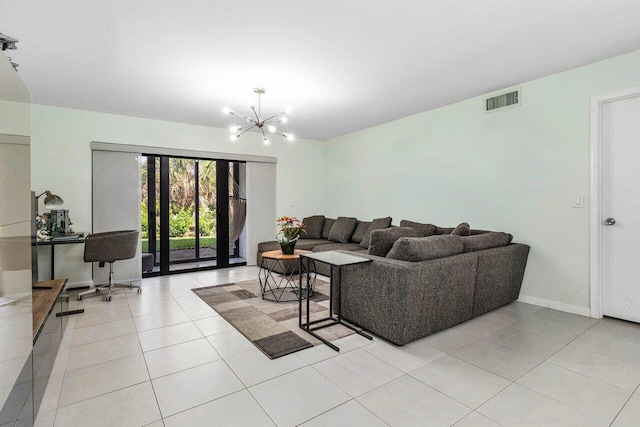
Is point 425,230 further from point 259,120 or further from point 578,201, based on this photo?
point 259,120

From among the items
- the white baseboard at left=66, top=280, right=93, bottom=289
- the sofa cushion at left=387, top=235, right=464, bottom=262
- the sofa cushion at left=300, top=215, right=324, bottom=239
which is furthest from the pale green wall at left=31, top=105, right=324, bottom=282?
the sofa cushion at left=387, top=235, right=464, bottom=262

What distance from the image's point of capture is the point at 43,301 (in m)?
2.49

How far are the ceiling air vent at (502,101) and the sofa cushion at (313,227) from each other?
12.0 feet

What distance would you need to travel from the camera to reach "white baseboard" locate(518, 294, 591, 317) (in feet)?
10.7

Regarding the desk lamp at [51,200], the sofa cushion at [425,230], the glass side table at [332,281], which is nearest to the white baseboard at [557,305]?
the sofa cushion at [425,230]

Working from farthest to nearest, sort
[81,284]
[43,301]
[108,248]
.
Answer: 1. [81,284]
2. [108,248]
3. [43,301]

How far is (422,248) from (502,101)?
2.49 metres

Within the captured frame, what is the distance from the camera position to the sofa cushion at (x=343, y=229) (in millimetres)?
5739

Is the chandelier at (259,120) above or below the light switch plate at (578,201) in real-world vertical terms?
above

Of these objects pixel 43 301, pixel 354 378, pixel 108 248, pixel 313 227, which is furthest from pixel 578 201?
pixel 108 248

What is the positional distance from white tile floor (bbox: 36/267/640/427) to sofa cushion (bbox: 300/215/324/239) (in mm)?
3494

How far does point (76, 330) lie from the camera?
296 centimetres

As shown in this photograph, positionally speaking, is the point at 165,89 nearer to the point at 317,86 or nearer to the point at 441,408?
the point at 317,86

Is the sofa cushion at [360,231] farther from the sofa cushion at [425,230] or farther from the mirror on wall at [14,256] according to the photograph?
the mirror on wall at [14,256]
